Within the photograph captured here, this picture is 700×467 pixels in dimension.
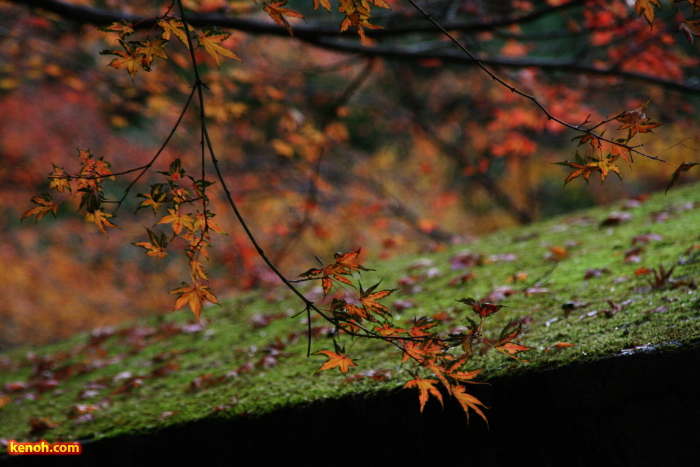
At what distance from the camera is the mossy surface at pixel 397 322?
162 cm

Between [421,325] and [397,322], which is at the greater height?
[397,322]

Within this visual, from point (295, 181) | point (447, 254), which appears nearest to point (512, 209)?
point (295, 181)

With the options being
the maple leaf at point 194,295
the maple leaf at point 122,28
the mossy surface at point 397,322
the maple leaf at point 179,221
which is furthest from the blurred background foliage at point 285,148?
the maple leaf at point 194,295

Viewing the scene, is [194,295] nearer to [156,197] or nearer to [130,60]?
[156,197]

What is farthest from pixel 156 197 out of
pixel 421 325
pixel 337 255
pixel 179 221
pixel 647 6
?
pixel 647 6

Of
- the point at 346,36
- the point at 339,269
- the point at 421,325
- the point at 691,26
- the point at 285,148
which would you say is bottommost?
the point at 421,325

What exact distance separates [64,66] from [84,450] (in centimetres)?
524

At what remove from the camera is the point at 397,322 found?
238 cm

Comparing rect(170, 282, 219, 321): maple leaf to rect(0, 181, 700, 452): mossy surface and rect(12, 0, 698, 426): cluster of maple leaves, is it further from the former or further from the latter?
rect(0, 181, 700, 452): mossy surface

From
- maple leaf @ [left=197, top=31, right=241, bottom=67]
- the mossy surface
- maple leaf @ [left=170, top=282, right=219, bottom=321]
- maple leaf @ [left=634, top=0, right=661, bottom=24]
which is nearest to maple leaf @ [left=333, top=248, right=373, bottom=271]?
the mossy surface

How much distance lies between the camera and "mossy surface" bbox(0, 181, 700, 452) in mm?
1620

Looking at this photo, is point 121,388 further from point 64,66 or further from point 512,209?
point 512,209

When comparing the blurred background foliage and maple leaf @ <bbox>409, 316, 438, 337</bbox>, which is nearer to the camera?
maple leaf @ <bbox>409, 316, 438, 337</bbox>

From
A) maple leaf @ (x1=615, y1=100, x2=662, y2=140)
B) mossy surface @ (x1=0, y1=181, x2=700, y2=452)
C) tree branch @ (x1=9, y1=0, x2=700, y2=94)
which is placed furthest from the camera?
tree branch @ (x1=9, y1=0, x2=700, y2=94)
